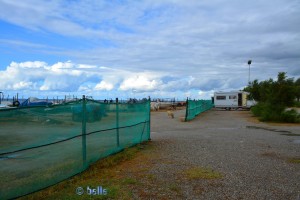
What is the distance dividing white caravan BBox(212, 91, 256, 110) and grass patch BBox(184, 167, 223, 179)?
45.3 meters

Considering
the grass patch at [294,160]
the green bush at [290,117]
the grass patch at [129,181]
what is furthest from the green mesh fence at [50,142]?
the green bush at [290,117]

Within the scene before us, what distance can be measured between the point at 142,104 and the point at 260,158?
5.18 meters

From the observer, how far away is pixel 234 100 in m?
52.8

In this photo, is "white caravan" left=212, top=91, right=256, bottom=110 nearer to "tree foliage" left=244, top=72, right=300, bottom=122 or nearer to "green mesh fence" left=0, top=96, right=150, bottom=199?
"tree foliage" left=244, top=72, right=300, bottom=122

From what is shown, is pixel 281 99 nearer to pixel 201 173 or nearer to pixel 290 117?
pixel 290 117

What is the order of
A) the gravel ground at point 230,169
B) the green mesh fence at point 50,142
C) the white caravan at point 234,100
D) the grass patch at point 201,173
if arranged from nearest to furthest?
the green mesh fence at point 50,142 < the gravel ground at point 230,169 < the grass patch at point 201,173 < the white caravan at point 234,100

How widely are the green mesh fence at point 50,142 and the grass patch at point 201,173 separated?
93.1 inches

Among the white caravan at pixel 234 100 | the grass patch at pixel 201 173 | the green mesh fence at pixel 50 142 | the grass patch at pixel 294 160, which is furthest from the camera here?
the white caravan at pixel 234 100

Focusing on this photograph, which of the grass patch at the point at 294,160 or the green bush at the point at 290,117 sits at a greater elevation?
the green bush at the point at 290,117

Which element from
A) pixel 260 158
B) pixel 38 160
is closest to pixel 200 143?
pixel 260 158

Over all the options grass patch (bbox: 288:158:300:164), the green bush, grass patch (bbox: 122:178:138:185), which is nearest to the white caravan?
the green bush

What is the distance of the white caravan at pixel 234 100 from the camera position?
5272cm

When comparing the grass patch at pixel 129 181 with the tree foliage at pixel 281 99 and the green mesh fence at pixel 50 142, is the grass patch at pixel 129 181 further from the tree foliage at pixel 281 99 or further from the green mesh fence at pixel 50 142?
the tree foliage at pixel 281 99

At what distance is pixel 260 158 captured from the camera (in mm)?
10422
